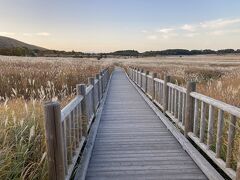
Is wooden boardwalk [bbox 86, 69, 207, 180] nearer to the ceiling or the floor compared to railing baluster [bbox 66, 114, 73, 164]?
nearer to the floor

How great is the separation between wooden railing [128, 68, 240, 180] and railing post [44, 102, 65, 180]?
80.7 inches

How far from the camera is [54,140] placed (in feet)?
10.3

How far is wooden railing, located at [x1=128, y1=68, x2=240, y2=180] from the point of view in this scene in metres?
3.74

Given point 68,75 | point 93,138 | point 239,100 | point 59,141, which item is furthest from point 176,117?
point 68,75

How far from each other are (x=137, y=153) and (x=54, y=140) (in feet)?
7.97

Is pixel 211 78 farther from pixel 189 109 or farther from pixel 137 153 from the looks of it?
pixel 137 153

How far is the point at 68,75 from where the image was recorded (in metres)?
12.2

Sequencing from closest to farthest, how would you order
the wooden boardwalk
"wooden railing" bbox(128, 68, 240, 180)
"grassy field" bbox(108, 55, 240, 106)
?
"wooden railing" bbox(128, 68, 240, 180)
the wooden boardwalk
"grassy field" bbox(108, 55, 240, 106)

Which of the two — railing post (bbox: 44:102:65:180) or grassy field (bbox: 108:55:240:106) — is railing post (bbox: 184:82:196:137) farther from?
railing post (bbox: 44:102:65:180)

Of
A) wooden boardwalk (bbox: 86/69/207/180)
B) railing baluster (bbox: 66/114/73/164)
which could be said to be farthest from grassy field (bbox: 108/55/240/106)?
railing baluster (bbox: 66/114/73/164)

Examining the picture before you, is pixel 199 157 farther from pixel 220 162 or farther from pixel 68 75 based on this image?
pixel 68 75

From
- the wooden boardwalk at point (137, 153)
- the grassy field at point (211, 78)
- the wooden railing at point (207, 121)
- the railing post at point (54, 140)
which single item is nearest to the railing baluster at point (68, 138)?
the wooden boardwalk at point (137, 153)

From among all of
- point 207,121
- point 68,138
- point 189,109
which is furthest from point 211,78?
point 68,138

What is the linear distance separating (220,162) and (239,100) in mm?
2185
